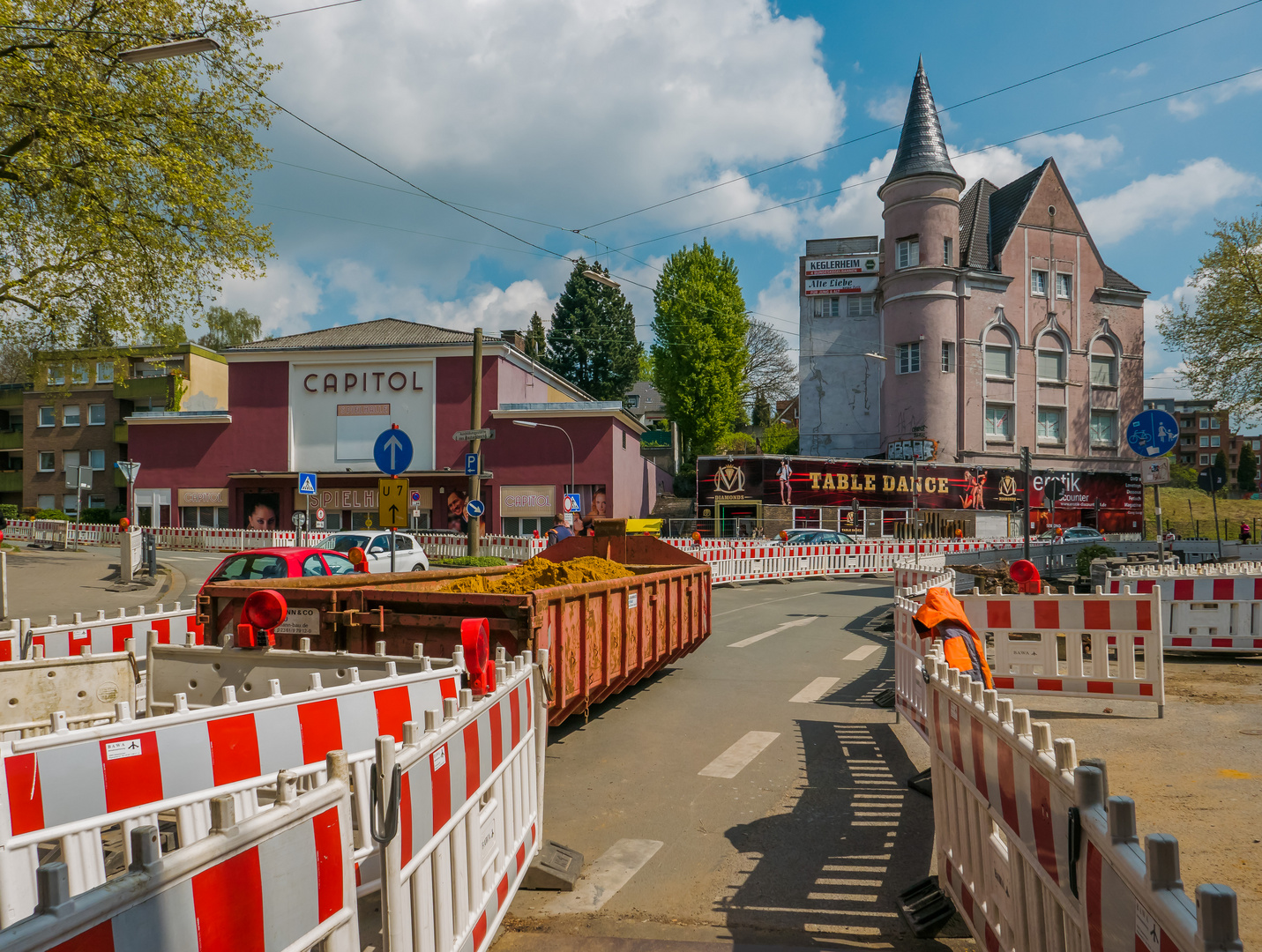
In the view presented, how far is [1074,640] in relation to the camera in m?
8.68

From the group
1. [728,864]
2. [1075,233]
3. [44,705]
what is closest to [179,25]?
[44,705]

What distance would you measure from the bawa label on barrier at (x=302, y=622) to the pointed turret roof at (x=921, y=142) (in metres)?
45.6

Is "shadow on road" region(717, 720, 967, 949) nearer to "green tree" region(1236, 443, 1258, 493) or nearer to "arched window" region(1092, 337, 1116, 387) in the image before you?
"arched window" region(1092, 337, 1116, 387)

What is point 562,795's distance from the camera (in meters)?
6.23

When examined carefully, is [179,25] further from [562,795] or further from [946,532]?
[946,532]

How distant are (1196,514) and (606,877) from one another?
7277 cm

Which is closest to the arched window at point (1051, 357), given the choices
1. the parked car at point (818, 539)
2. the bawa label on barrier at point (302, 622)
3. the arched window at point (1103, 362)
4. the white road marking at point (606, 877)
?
the arched window at point (1103, 362)

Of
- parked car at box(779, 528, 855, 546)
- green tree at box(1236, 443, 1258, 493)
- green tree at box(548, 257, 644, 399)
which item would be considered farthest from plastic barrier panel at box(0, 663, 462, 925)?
green tree at box(1236, 443, 1258, 493)

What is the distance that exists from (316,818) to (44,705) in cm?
434

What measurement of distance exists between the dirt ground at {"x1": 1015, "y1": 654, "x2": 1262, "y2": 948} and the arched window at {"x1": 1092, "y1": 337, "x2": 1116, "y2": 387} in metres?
A: 44.4

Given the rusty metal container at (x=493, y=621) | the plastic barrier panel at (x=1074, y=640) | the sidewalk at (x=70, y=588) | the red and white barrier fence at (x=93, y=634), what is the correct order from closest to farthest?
the red and white barrier fence at (x=93, y=634) < the rusty metal container at (x=493, y=621) < the plastic barrier panel at (x=1074, y=640) < the sidewalk at (x=70, y=588)

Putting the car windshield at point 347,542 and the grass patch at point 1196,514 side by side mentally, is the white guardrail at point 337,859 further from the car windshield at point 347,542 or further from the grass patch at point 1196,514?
the grass patch at point 1196,514

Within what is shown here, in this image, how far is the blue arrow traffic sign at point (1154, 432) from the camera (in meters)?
11.9

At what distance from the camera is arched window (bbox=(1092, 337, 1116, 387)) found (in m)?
49.8
